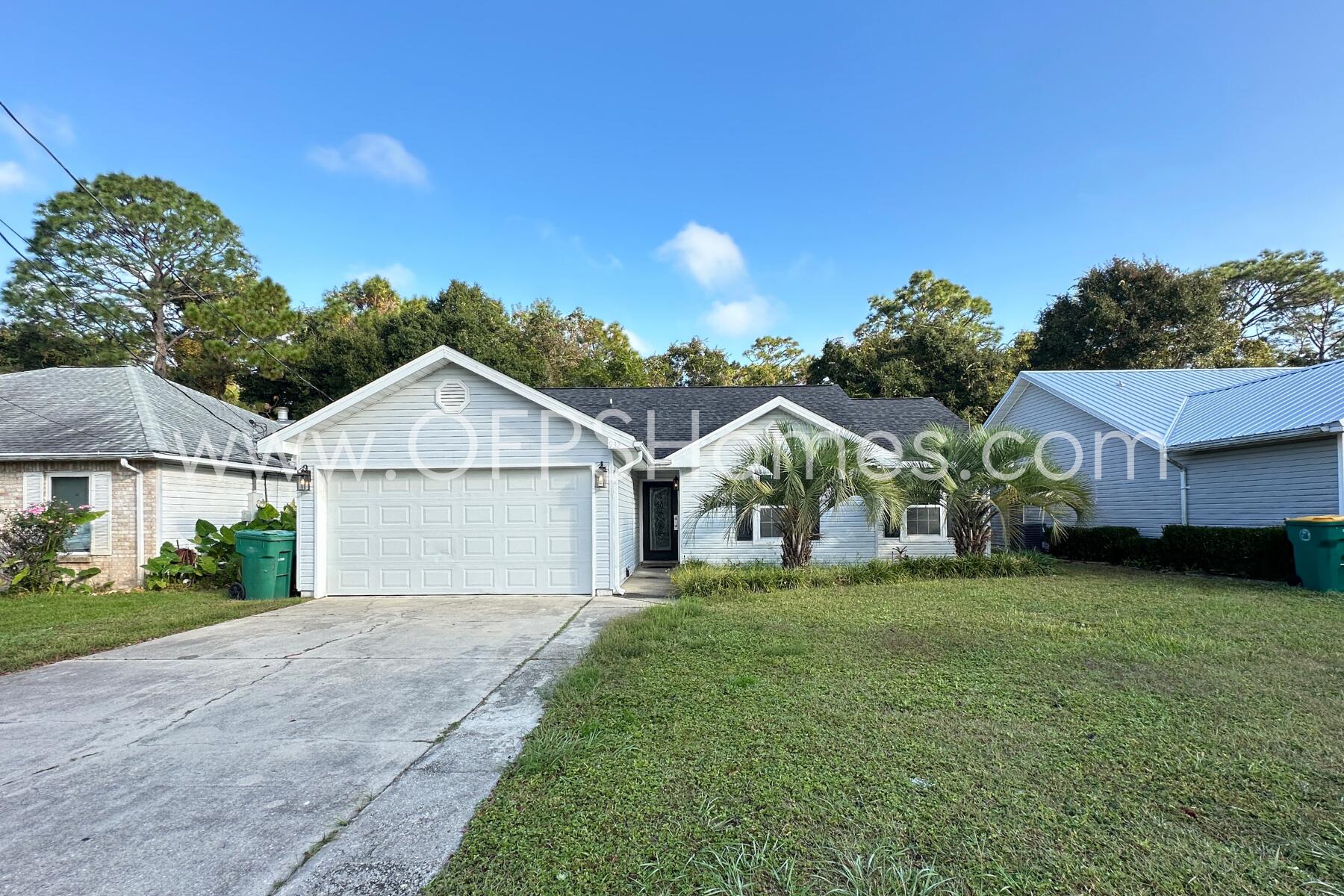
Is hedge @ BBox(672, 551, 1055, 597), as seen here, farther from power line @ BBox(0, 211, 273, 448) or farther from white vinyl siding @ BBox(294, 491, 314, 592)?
power line @ BBox(0, 211, 273, 448)

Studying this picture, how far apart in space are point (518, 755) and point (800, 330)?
34537 mm

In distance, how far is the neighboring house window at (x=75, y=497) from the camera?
11133 mm

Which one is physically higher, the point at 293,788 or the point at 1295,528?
the point at 1295,528

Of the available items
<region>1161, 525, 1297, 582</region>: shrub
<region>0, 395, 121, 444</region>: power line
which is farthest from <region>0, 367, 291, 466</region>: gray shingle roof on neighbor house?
<region>1161, 525, 1297, 582</region>: shrub

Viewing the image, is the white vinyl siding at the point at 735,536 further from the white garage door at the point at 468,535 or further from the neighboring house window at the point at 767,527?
the white garage door at the point at 468,535

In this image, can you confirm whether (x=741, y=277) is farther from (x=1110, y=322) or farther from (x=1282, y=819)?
(x=1282, y=819)

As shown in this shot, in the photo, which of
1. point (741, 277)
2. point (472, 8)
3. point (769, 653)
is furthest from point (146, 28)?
point (741, 277)

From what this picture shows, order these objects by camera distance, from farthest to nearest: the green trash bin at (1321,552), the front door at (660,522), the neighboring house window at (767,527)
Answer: the front door at (660,522) → the neighboring house window at (767,527) → the green trash bin at (1321,552)

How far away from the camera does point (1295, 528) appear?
374 inches

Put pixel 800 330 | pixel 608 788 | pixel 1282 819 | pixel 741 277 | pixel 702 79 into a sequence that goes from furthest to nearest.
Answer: pixel 800 330 → pixel 741 277 → pixel 702 79 → pixel 608 788 → pixel 1282 819

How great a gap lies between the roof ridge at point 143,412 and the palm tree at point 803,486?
10.2 metres

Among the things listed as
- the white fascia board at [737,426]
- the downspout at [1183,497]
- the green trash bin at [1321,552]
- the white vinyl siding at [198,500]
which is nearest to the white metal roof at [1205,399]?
the downspout at [1183,497]

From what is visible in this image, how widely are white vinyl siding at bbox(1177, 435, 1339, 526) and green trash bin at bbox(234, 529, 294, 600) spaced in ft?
56.6

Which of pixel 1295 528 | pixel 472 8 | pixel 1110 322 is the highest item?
pixel 472 8
